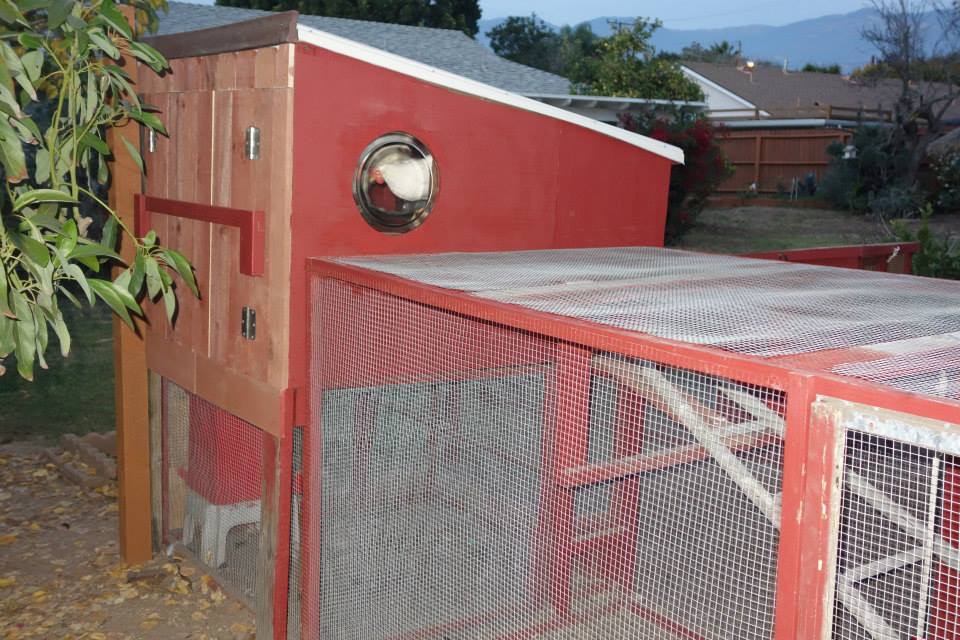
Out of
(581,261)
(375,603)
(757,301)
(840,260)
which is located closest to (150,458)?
(375,603)

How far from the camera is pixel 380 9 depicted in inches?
1102

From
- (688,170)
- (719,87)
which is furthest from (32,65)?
(719,87)

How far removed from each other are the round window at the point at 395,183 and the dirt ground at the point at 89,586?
170 centimetres

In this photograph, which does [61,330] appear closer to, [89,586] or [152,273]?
[152,273]

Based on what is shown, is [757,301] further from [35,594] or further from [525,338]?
[35,594]

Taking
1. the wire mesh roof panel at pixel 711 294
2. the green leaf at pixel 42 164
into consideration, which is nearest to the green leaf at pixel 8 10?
the green leaf at pixel 42 164

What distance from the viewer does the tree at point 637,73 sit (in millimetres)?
17688

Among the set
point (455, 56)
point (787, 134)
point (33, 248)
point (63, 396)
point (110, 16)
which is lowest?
point (63, 396)

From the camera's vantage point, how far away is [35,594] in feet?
13.0

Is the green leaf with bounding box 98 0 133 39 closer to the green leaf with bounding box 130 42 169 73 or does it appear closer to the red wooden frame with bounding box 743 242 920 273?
the green leaf with bounding box 130 42 169 73

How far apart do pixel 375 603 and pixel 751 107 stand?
30453 mm

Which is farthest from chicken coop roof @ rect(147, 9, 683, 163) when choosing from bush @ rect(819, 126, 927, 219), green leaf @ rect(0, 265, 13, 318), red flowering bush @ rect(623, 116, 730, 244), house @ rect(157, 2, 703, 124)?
bush @ rect(819, 126, 927, 219)

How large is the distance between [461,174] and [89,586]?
2.34 meters

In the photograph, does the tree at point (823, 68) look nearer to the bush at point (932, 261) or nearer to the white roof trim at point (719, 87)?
the white roof trim at point (719, 87)
